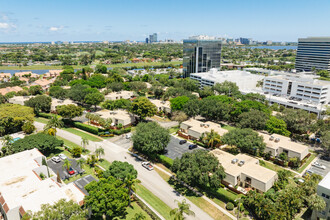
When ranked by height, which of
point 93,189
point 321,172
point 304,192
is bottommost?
point 321,172

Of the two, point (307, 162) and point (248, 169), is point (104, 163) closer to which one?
point (248, 169)

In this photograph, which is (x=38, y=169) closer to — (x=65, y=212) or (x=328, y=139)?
(x=65, y=212)

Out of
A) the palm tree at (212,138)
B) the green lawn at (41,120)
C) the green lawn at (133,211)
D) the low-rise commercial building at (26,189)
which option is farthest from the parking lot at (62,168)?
the palm tree at (212,138)

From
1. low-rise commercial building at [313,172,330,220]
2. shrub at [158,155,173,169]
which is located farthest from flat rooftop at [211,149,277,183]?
shrub at [158,155,173,169]

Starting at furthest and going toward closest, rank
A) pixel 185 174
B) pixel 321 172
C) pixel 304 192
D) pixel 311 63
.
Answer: pixel 311 63
pixel 321 172
pixel 185 174
pixel 304 192

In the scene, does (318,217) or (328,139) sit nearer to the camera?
(318,217)

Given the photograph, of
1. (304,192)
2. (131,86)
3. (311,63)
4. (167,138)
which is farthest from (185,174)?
(311,63)

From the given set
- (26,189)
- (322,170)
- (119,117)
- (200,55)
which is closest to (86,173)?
(26,189)
